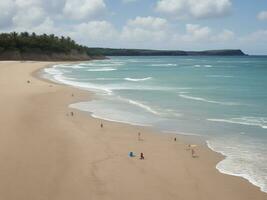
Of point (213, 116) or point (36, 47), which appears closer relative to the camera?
point (213, 116)

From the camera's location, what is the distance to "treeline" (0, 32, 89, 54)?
11756cm

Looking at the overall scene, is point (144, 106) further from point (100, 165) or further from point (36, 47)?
point (36, 47)

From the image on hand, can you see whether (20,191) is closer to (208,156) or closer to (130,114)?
(208,156)

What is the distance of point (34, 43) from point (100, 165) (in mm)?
113484

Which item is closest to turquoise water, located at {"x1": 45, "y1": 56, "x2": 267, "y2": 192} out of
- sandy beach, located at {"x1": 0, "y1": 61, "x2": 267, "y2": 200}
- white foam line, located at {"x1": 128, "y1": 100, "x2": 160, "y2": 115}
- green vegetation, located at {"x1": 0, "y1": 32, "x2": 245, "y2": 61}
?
white foam line, located at {"x1": 128, "y1": 100, "x2": 160, "y2": 115}

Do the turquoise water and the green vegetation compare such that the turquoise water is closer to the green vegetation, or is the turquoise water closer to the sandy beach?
the sandy beach

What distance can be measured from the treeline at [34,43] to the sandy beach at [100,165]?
97.8 metres

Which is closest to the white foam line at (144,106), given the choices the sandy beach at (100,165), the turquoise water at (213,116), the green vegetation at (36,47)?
the turquoise water at (213,116)

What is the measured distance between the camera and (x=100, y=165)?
16.0 metres

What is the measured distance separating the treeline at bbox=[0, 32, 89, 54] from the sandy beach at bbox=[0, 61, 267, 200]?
3852 inches

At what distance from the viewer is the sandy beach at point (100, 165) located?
43.6 feet

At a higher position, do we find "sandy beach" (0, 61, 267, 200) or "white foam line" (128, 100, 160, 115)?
"sandy beach" (0, 61, 267, 200)

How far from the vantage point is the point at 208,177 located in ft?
49.4

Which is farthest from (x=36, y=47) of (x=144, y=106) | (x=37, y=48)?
(x=144, y=106)
